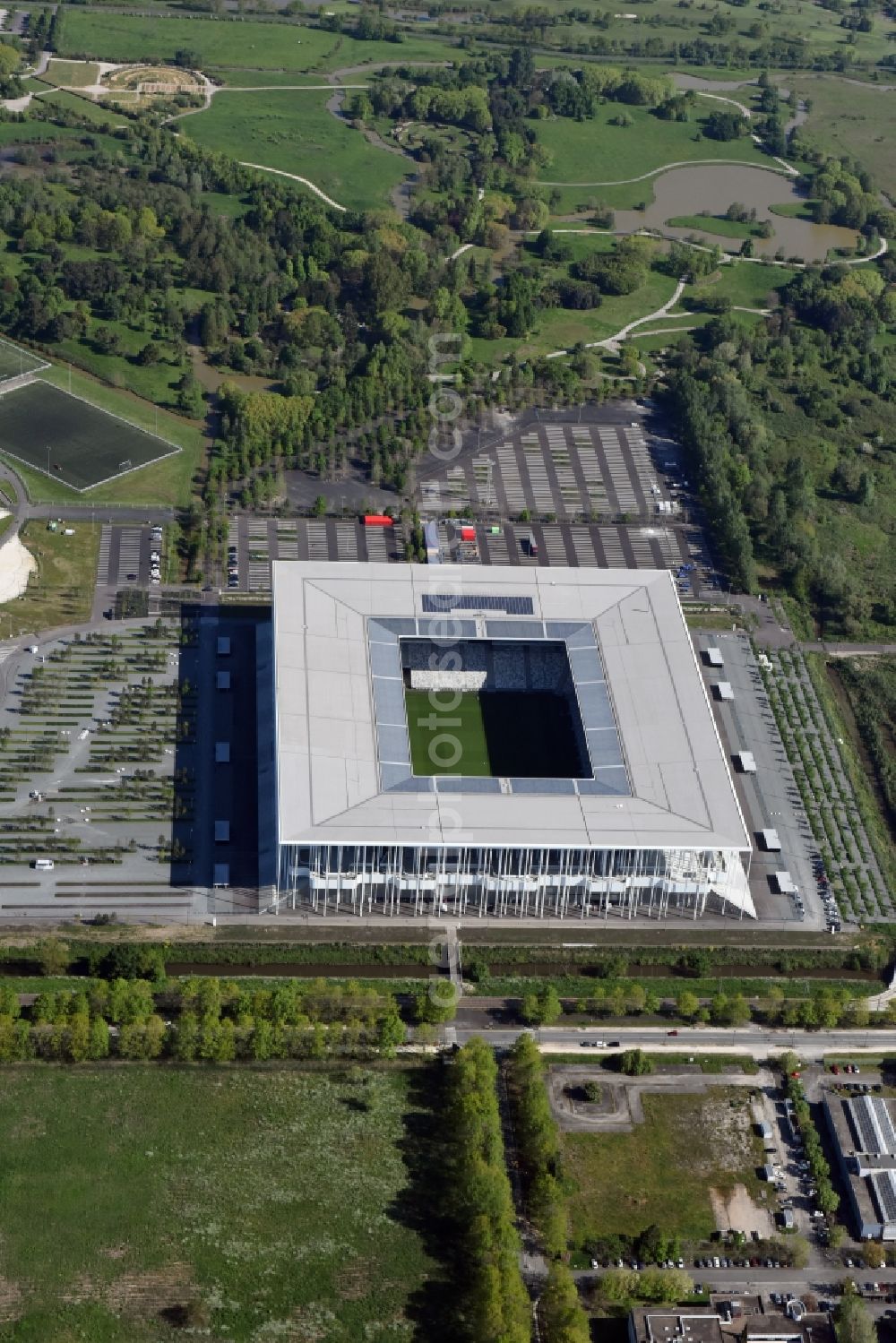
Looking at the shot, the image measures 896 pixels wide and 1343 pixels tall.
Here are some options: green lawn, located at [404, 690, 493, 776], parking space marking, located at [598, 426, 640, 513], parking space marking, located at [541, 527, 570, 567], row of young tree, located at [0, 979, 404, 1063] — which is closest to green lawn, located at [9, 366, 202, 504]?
parking space marking, located at [541, 527, 570, 567]

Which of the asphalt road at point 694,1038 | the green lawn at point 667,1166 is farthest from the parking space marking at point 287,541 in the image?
the green lawn at point 667,1166

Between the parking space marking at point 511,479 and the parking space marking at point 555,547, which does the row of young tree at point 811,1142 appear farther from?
the parking space marking at point 511,479

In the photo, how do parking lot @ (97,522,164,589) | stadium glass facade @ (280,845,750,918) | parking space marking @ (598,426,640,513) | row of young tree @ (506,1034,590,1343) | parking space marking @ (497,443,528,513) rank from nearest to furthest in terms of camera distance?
row of young tree @ (506,1034,590,1343) → stadium glass facade @ (280,845,750,918) → parking lot @ (97,522,164,589) → parking space marking @ (497,443,528,513) → parking space marking @ (598,426,640,513)

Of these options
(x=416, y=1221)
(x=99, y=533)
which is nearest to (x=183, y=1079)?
(x=416, y=1221)

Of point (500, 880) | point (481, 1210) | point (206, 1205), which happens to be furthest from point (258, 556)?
point (481, 1210)

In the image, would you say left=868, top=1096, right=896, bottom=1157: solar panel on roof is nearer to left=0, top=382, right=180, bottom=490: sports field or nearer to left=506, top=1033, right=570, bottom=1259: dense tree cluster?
left=506, top=1033, right=570, bottom=1259: dense tree cluster

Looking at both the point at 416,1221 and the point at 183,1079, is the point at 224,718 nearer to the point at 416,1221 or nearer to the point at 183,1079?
the point at 183,1079

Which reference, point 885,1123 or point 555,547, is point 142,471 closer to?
point 555,547
